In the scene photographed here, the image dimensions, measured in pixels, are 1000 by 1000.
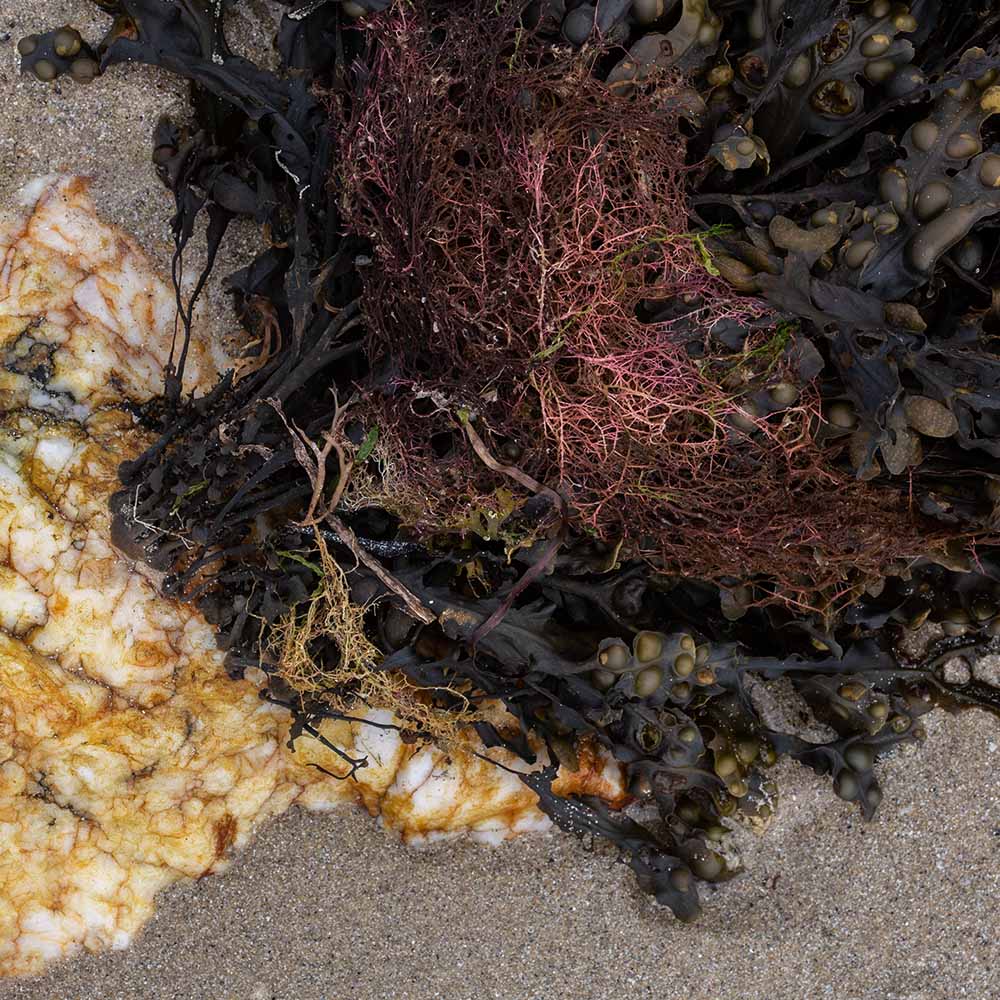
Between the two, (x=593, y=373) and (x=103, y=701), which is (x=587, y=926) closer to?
(x=103, y=701)

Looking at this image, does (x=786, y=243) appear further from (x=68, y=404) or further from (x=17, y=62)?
(x=17, y=62)

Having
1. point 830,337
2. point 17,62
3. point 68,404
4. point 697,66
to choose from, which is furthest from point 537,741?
point 17,62

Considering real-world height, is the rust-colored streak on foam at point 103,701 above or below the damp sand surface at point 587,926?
above

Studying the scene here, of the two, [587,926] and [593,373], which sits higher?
[593,373]

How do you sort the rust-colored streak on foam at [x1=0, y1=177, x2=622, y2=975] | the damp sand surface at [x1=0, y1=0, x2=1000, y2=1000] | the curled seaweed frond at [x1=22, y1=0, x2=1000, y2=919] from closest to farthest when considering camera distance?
the curled seaweed frond at [x1=22, y1=0, x2=1000, y2=919]
the rust-colored streak on foam at [x1=0, y1=177, x2=622, y2=975]
the damp sand surface at [x1=0, y1=0, x2=1000, y2=1000]

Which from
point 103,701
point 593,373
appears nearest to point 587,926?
point 103,701
